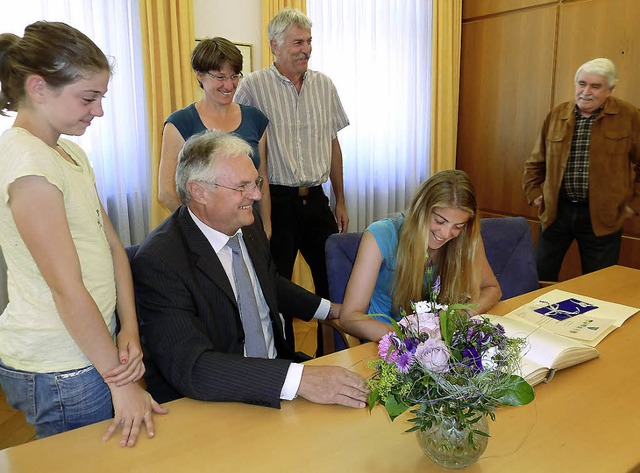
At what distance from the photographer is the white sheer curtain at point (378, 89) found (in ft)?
13.6

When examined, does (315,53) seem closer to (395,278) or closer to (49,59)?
(395,278)

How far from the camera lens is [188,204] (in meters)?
1.64

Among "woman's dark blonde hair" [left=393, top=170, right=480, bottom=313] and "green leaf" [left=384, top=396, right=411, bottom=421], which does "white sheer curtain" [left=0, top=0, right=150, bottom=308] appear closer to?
"woman's dark blonde hair" [left=393, top=170, right=480, bottom=313]

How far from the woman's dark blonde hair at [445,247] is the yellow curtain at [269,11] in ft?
7.53

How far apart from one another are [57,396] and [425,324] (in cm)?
87

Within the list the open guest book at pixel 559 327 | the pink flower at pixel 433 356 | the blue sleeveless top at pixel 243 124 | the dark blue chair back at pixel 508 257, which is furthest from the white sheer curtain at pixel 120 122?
the pink flower at pixel 433 356

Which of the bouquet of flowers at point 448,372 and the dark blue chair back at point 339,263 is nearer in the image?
the bouquet of flowers at point 448,372

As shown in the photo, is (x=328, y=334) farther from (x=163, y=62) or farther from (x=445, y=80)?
(x=445, y=80)

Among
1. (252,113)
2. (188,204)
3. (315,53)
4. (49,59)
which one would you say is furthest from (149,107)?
(49,59)

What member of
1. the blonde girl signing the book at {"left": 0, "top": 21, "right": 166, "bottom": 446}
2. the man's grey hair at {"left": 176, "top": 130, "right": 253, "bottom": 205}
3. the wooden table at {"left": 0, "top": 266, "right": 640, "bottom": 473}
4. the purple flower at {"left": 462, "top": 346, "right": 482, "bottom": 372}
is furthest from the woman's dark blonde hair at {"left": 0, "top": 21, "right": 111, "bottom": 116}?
the purple flower at {"left": 462, "top": 346, "right": 482, "bottom": 372}

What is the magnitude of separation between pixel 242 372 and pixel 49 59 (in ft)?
2.64

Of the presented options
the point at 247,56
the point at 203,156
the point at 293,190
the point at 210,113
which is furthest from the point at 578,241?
the point at 203,156

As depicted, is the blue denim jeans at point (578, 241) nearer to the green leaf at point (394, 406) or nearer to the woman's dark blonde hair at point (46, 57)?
the green leaf at point (394, 406)

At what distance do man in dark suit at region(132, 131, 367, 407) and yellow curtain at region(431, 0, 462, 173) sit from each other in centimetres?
321
